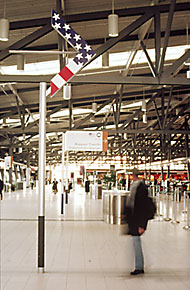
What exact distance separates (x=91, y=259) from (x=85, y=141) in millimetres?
5653

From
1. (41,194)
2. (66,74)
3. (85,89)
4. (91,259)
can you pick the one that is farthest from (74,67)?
(85,89)

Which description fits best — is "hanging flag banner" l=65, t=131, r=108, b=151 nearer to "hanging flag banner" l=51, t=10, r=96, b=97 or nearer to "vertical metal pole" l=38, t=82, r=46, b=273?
"vertical metal pole" l=38, t=82, r=46, b=273

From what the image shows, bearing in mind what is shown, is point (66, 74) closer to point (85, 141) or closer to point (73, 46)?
point (73, 46)

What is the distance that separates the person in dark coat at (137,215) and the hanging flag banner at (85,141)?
19.9 ft

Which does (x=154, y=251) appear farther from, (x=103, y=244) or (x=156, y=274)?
(x=156, y=274)

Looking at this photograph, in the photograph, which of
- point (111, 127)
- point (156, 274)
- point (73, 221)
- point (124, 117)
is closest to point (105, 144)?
point (73, 221)

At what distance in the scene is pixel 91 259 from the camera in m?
5.76

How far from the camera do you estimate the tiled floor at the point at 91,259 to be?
4.46 metres

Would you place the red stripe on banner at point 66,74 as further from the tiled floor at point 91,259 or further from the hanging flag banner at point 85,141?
the hanging flag banner at point 85,141

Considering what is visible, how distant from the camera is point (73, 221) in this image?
420 inches

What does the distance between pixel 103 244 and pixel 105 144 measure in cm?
462

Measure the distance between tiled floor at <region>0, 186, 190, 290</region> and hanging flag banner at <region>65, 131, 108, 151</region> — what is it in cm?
259

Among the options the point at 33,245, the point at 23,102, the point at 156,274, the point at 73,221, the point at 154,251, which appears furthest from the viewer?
the point at 23,102

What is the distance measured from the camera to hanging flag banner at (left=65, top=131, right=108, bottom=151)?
11000 mm
